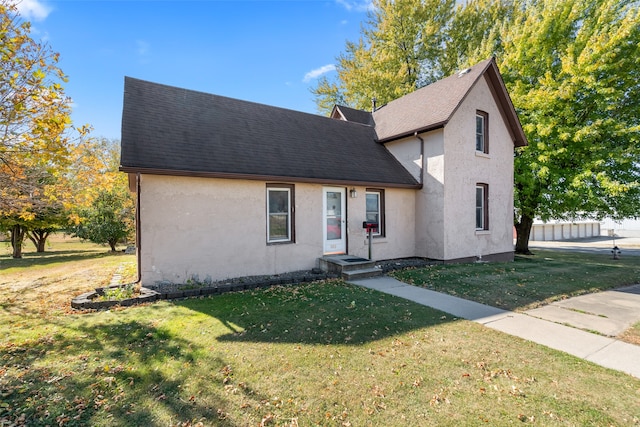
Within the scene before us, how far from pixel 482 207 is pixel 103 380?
12.9m

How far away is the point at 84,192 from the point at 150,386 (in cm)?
721

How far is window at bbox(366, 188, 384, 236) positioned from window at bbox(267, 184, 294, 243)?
10.3 ft

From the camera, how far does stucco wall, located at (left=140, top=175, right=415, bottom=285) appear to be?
7156 mm

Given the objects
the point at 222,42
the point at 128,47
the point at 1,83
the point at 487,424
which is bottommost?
the point at 487,424

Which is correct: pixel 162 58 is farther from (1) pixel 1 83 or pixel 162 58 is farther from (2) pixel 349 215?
(2) pixel 349 215

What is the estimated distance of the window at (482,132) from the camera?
12070 mm

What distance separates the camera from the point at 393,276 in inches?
347

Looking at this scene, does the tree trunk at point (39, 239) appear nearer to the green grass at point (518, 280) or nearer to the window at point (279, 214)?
the window at point (279, 214)

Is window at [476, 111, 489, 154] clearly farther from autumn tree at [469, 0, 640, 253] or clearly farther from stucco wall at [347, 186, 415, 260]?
autumn tree at [469, 0, 640, 253]

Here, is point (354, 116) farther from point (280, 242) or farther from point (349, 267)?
point (349, 267)

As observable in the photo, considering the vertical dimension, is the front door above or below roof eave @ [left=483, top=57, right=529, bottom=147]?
below

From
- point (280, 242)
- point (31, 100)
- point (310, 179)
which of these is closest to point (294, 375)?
point (280, 242)

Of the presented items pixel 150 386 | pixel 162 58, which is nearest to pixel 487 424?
pixel 150 386

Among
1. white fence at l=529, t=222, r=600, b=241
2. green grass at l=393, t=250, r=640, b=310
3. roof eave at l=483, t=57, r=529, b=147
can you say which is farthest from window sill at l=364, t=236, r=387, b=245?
white fence at l=529, t=222, r=600, b=241
